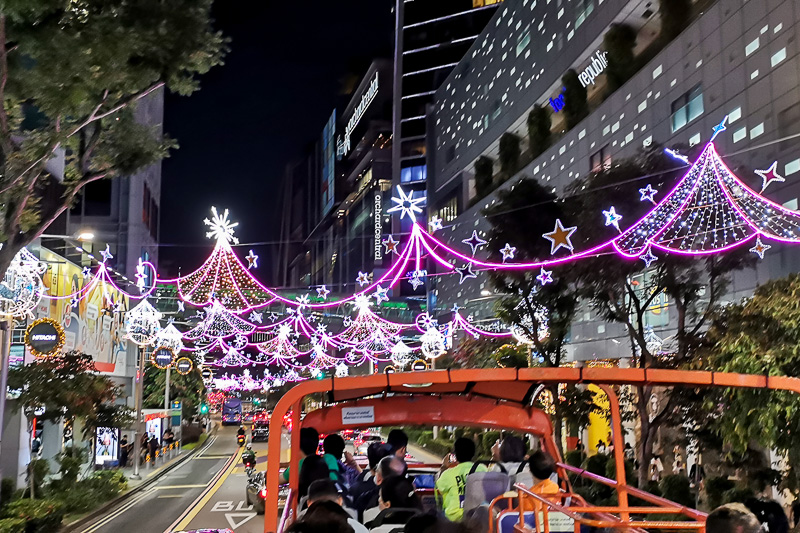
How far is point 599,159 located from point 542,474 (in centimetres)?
2666

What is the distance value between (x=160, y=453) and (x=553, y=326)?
84.5 feet

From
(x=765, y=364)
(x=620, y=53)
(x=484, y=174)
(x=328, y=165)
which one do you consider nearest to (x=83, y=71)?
(x=765, y=364)

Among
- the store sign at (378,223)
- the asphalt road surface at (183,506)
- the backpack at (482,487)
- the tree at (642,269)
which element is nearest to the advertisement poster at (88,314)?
the asphalt road surface at (183,506)

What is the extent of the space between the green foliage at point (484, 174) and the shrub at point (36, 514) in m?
36.2

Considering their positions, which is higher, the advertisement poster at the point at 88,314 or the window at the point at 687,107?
the window at the point at 687,107

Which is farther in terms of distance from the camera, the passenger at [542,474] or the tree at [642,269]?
the tree at [642,269]

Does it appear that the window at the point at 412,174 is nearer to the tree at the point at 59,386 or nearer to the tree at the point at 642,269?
the tree at the point at 642,269

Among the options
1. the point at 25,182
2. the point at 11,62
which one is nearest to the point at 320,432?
the point at 25,182

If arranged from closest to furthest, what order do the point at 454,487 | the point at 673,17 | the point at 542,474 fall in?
1. the point at 542,474
2. the point at 454,487
3. the point at 673,17

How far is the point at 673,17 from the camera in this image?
26.5 metres

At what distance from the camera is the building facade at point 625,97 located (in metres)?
19.1

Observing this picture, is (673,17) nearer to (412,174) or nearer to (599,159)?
(599,159)

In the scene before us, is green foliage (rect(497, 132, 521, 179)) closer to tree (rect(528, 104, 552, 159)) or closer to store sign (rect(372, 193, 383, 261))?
tree (rect(528, 104, 552, 159))

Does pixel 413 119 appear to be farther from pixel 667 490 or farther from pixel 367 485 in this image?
pixel 367 485
